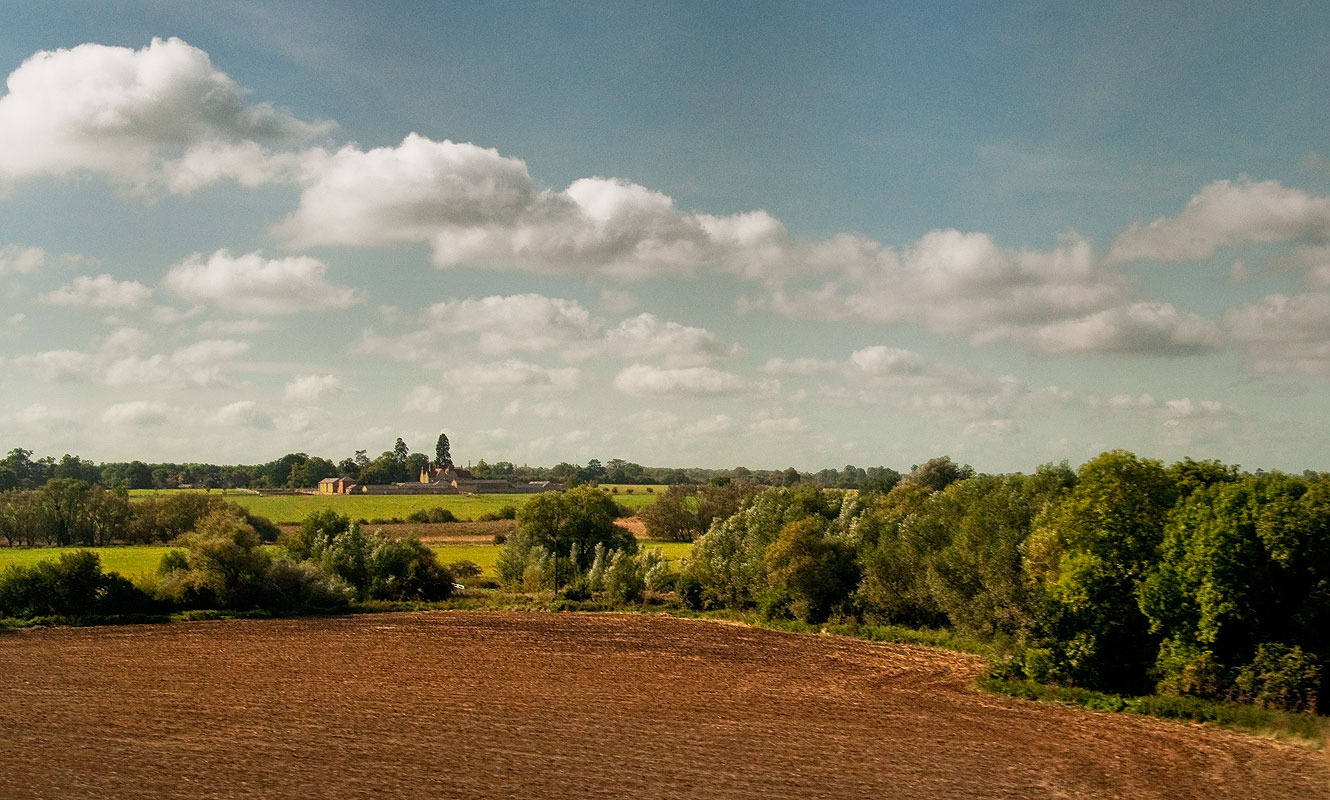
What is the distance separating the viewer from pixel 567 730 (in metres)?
25.5

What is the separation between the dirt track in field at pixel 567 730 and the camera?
20.4m

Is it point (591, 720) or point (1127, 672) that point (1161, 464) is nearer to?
point (1127, 672)

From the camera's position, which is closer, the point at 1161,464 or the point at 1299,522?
the point at 1299,522

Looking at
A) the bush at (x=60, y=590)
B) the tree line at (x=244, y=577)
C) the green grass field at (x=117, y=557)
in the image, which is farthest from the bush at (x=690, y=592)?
the green grass field at (x=117, y=557)

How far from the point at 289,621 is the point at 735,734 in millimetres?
33226

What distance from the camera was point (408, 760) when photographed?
22.0m

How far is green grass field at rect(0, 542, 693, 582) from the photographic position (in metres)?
Result: 64.2

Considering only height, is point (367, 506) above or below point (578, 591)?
above

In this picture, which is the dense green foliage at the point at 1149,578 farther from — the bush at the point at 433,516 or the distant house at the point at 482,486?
the distant house at the point at 482,486

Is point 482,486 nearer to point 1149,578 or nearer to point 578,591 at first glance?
point 578,591

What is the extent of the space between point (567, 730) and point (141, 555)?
2344 inches

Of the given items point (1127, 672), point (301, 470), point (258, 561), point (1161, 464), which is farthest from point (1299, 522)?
point (301, 470)

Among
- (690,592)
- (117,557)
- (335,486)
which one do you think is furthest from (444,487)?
(690,592)

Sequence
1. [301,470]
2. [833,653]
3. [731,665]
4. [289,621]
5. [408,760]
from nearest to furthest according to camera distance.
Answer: [408,760]
[731,665]
[833,653]
[289,621]
[301,470]
